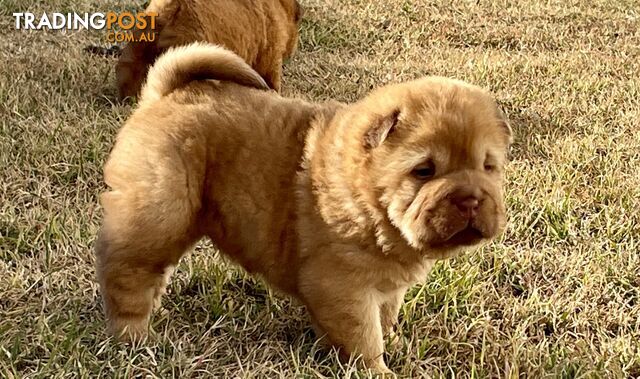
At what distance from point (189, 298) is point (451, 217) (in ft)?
4.37

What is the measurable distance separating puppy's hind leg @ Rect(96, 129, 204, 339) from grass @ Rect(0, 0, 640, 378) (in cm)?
18

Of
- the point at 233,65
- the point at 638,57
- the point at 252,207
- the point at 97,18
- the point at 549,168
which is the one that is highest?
the point at 233,65

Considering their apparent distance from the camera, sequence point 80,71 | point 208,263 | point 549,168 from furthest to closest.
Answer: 1. point 80,71
2. point 549,168
3. point 208,263

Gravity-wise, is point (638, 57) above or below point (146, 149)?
below

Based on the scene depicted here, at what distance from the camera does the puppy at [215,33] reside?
203 inches

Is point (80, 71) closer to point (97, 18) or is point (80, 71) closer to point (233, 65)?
point (97, 18)

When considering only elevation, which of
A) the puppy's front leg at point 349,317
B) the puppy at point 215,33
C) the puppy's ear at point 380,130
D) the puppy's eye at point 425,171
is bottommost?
the puppy at point 215,33

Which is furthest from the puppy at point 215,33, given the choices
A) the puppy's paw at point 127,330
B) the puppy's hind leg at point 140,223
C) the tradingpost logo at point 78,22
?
the puppy's paw at point 127,330

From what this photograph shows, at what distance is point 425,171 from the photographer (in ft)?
7.79

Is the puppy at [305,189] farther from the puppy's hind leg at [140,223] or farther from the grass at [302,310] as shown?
the grass at [302,310]

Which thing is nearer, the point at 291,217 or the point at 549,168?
the point at 291,217

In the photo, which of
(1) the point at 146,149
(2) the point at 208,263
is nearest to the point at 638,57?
(2) the point at 208,263

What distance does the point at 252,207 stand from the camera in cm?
267

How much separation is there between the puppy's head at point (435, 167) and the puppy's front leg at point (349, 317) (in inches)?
10.1
